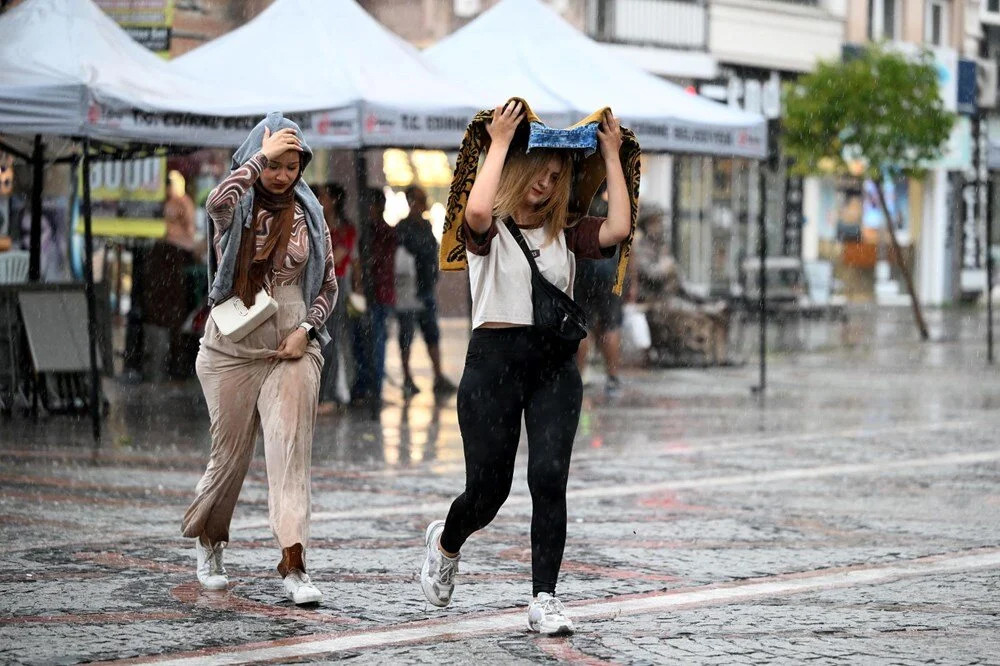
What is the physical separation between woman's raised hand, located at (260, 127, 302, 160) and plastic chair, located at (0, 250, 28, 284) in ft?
30.8

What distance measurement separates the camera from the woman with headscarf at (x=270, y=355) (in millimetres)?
6859

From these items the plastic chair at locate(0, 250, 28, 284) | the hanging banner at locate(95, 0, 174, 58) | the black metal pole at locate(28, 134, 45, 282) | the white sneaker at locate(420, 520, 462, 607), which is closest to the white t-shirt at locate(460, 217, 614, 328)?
the white sneaker at locate(420, 520, 462, 607)

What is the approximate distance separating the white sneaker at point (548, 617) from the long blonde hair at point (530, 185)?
4.03 feet

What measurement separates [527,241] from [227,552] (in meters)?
2.50

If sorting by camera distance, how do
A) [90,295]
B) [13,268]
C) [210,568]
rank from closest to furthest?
[210,568] < [90,295] < [13,268]

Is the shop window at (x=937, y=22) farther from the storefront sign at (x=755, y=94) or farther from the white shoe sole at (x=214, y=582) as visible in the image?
the white shoe sole at (x=214, y=582)

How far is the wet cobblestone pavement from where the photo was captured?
20.2 feet

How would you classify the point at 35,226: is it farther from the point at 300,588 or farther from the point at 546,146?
the point at 546,146

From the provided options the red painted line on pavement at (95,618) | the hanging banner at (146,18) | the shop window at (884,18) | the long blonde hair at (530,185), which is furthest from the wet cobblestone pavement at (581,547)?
the shop window at (884,18)

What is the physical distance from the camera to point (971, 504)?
9.83 m

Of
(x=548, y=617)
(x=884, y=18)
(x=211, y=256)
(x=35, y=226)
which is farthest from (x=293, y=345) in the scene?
(x=884, y=18)

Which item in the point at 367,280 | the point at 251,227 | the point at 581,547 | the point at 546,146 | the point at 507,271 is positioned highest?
the point at 546,146

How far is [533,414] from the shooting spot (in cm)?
631

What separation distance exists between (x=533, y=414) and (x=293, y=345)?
3.64 feet
